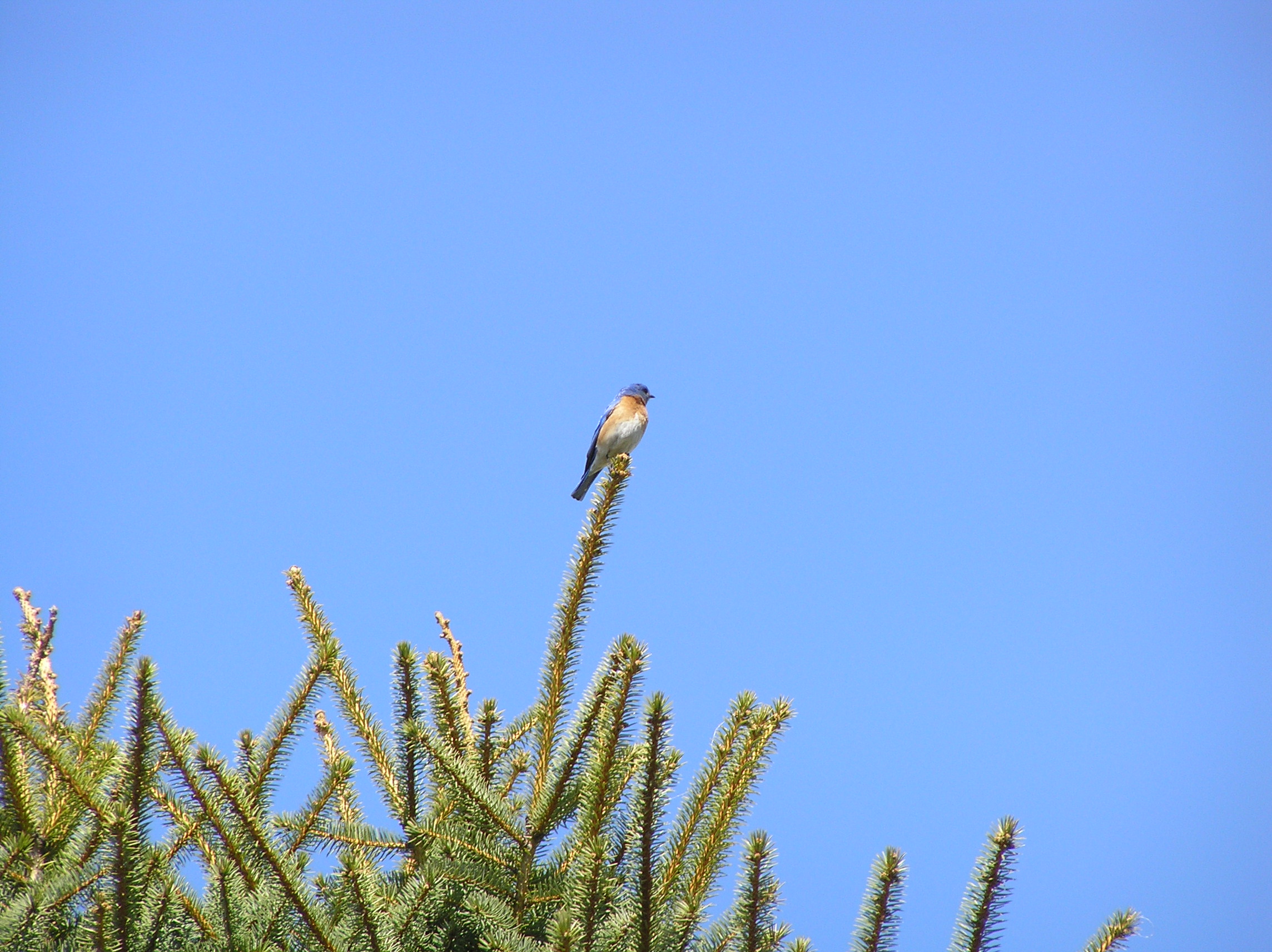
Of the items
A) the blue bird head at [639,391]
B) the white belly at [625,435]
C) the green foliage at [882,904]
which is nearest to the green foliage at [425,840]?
the green foliage at [882,904]

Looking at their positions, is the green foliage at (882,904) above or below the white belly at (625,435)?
below

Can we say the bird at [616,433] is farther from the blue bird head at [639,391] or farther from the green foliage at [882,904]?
the green foliage at [882,904]

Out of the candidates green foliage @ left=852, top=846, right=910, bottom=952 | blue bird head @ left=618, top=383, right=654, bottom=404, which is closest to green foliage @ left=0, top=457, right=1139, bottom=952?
green foliage @ left=852, top=846, right=910, bottom=952

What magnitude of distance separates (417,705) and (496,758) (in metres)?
0.32

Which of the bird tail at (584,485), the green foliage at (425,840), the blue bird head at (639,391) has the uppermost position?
the blue bird head at (639,391)

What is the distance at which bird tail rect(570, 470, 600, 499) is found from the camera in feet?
31.8

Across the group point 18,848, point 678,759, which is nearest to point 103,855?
point 18,848

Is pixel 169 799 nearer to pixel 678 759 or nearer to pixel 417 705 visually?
pixel 417 705

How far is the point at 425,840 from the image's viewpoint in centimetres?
263

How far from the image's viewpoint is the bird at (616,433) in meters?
9.09

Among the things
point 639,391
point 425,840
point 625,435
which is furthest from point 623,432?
point 425,840

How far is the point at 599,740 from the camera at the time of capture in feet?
8.53

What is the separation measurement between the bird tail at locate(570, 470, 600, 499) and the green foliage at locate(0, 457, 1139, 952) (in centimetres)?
663

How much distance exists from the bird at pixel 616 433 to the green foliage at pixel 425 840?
608cm
